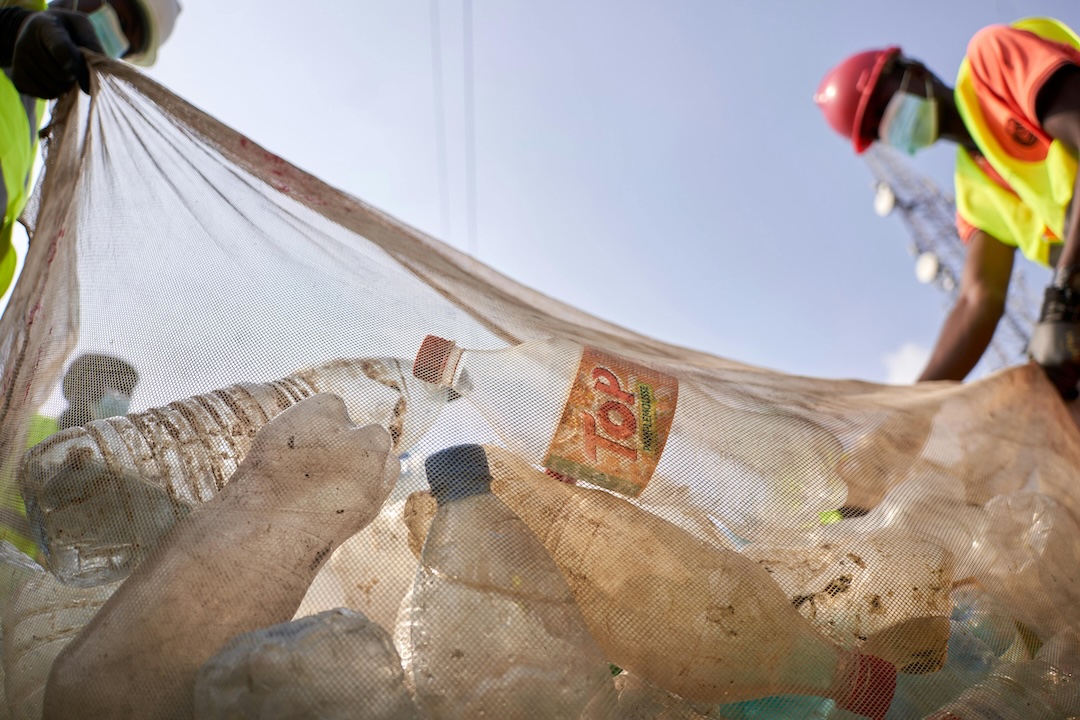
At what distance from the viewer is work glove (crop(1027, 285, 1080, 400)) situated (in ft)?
5.28

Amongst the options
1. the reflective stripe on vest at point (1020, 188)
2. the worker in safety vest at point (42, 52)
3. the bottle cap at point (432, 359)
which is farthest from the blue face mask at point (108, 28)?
the reflective stripe on vest at point (1020, 188)

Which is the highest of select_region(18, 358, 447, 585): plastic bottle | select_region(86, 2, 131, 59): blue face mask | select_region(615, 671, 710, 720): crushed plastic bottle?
select_region(86, 2, 131, 59): blue face mask

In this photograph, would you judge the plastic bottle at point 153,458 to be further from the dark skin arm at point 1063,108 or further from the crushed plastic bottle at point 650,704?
the dark skin arm at point 1063,108

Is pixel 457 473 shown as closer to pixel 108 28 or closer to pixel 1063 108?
pixel 108 28

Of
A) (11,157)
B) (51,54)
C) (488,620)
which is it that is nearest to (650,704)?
(488,620)

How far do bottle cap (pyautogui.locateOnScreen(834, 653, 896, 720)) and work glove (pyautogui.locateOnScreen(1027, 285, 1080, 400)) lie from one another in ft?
3.40

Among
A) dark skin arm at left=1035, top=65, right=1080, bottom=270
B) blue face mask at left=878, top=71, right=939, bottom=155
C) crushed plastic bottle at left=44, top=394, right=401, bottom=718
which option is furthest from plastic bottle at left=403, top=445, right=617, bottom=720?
blue face mask at left=878, top=71, right=939, bottom=155

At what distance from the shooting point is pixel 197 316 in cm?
108

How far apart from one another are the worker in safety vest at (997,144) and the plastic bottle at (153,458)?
151 cm

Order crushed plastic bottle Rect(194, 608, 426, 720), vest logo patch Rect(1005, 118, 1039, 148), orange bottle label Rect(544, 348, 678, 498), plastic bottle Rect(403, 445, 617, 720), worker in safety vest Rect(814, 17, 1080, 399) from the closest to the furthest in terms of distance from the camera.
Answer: crushed plastic bottle Rect(194, 608, 426, 720)
plastic bottle Rect(403, 445, 617, 720)
orange bottle label Rect(544, 348, 678, 498)
worker in safety vest Rect(814, 17, 1080, 399)
vest logo patch Rect(1005, 118, 1039, 148)

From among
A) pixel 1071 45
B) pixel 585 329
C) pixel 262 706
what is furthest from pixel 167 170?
pixel 1071 45

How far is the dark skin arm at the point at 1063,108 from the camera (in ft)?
5.87

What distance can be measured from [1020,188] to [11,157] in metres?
2.64

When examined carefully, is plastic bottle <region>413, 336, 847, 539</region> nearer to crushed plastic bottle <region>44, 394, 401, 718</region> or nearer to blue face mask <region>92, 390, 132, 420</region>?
crushed plastic bottle <region>44, 394, 401, 718</region>
